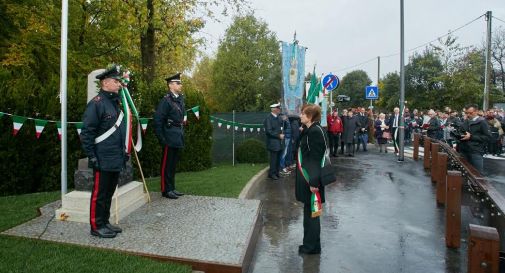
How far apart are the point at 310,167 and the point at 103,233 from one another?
262 centimetres

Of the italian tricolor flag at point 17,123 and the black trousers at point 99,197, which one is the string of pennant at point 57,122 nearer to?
the italian tricolor flag at point 17,123

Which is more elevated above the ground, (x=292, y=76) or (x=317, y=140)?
(x=292, y=76)

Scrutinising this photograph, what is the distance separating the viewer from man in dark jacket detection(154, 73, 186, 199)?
7.12 metres

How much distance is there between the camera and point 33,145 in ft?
27.7

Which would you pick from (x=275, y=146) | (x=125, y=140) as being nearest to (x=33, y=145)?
(x=125, y=140)

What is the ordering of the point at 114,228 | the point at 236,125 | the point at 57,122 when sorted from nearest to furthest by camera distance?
the point at 114,228 → the point at 57,122 → the point at 236,125

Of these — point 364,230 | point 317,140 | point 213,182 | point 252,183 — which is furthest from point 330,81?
point 317,140

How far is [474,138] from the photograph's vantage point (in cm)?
924

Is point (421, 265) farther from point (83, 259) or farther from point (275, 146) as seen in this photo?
point (275, 146)

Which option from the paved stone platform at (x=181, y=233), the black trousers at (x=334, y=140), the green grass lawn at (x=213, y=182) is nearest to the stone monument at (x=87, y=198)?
the paved stone platform at (x=181, y=233)

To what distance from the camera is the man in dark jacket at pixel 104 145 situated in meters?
5.04

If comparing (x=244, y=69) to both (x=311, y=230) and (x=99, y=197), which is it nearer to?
(x=311, y=230)

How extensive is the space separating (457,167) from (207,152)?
6.38m

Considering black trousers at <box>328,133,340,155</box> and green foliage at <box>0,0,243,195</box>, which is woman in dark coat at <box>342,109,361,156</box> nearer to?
black trousers at <box>328,133,340,155</box>
